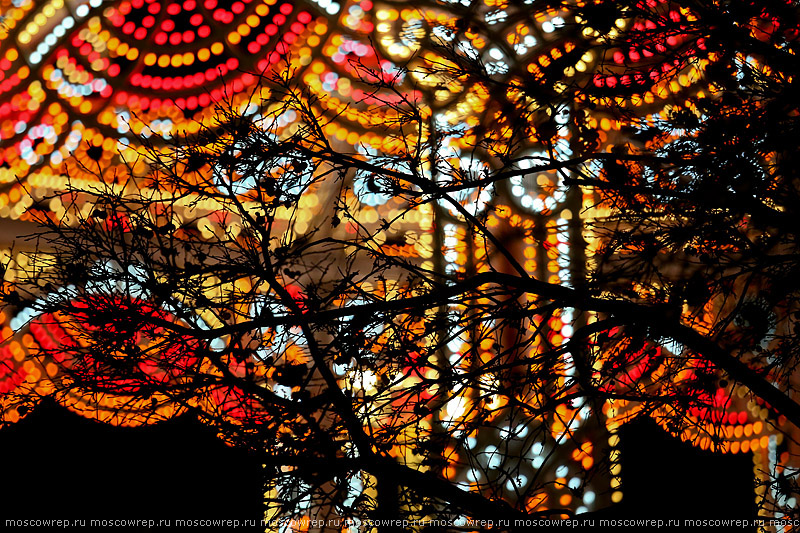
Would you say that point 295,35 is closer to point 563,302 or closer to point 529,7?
point 529,7

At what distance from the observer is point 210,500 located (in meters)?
7.25

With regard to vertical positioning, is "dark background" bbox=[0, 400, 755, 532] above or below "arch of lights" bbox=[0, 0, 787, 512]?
below

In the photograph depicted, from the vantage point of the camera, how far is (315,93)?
333 inches

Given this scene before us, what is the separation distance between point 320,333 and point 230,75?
147 inches

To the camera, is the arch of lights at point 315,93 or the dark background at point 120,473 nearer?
the dark background at point 120,473

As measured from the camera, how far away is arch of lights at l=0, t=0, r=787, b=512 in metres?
8.43

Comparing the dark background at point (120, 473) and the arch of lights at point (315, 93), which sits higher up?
the arch of lights at point (315, 93)

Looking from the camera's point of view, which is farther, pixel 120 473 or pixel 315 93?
pixel 315 93

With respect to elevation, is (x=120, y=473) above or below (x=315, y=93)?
below

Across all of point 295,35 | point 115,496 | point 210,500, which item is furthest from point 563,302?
point 295,35

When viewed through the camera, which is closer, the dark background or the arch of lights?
the dark background

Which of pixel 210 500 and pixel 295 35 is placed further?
pixel 295 35

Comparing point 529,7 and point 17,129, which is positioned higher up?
point 529,7

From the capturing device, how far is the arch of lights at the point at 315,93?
27.7ft
